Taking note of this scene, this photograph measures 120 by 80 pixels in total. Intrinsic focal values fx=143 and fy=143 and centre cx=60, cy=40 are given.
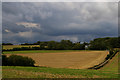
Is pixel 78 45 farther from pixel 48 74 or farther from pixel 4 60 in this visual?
pixel 48 74

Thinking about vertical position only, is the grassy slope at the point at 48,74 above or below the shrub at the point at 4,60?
above

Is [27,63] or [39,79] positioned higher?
[39,79]

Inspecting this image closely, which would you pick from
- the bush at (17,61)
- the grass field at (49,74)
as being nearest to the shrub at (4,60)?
the bush at (17,61)

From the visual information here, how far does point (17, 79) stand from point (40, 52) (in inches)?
1958

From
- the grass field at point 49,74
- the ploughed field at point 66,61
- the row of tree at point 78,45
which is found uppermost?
the row of tree at point 78,45

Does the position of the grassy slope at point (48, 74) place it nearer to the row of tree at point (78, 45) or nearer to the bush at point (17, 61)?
the bush at point (17, 61)

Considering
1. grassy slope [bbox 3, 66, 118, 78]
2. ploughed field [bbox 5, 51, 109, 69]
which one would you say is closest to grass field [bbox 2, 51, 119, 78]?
grassy slope [bbox 3, 66, 118, 78]

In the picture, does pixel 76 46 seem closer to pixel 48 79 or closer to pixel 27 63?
pixel 27 63

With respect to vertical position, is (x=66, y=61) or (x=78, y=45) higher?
(x=78, y=45)

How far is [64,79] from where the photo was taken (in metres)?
10.4

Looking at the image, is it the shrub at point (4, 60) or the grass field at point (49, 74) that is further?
the shrub at point (4, 60)

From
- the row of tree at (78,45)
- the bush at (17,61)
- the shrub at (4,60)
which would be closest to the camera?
the shrub at (4,60)

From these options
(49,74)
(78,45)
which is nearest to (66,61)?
(78,45)

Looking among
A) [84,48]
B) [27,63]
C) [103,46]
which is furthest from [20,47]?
[103,46]
